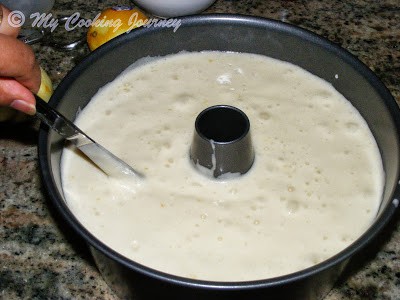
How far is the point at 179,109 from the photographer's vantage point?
54.7 inches

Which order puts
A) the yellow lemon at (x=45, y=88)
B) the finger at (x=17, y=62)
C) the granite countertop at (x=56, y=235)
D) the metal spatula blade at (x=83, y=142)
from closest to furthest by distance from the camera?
1. the finger at (x=17, y=62)
2. the metal spatula blade at (x=83, y=142)
3. the granite countertop at (x=56, y=235)
4. the yellow lemon at (x=45, y=88)

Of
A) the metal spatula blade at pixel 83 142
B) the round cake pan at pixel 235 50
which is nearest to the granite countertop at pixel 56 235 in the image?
the round cake pan at pixel 235 50

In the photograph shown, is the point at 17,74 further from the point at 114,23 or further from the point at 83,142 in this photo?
the point at 114,23

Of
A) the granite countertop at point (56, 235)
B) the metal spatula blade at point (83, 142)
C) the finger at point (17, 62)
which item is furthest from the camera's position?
the granite countertop at point (56, 235)

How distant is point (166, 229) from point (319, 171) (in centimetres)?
34

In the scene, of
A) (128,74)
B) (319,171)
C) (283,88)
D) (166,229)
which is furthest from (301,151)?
(128,74)

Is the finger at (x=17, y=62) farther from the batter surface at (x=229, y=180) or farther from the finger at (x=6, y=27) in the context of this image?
the batter surface at (x=229, y=180)

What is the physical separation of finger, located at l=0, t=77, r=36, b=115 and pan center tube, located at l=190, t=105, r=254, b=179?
323 millimetres

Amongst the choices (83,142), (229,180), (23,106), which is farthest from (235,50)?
(23,106)

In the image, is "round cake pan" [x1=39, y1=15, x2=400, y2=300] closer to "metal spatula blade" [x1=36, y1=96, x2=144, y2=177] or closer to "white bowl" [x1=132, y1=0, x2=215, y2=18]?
"metal spatula blade" [x1=36, y1=96, x2=144, y2=177]

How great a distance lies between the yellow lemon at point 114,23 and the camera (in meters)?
1.61

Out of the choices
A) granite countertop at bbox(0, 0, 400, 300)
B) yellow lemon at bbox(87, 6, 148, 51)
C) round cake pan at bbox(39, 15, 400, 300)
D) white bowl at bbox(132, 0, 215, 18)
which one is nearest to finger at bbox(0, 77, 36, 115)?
round cake pan at bbox(39, 15, 400, 300)

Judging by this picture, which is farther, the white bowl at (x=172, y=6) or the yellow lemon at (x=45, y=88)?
the white bowl at (x=172, y=6)

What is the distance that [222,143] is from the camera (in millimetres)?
1172
